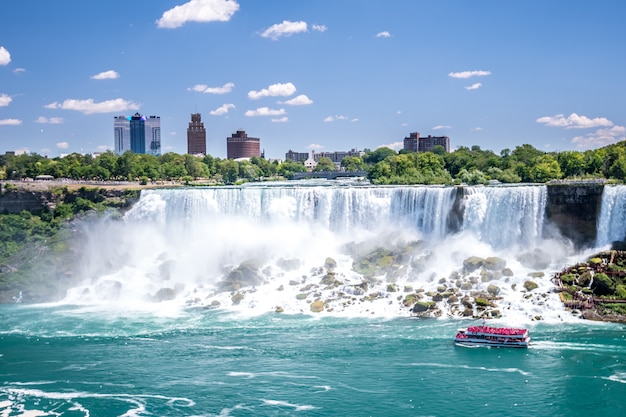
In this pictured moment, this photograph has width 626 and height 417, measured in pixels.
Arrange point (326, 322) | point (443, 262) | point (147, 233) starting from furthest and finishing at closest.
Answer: point (147, 233), point (443, 262), point (326, 322)

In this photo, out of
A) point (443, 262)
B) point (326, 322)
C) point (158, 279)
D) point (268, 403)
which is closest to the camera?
point (268, 403)

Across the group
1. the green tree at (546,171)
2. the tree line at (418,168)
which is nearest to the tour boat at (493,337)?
the tree line at (418,168)

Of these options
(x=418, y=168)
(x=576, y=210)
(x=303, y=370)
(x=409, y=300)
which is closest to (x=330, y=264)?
(x=409, y=300)

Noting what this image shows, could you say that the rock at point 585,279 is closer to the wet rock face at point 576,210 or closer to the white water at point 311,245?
the white water at point 311,245

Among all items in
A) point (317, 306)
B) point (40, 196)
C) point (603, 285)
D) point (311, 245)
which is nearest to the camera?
point (603, 285)

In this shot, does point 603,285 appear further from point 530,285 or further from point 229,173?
point 229,173

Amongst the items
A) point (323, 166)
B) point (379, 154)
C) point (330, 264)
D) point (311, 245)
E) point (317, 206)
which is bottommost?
point (330, 264)

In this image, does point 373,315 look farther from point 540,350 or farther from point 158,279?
point 158,279

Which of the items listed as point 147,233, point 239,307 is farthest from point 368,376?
point 147,233
